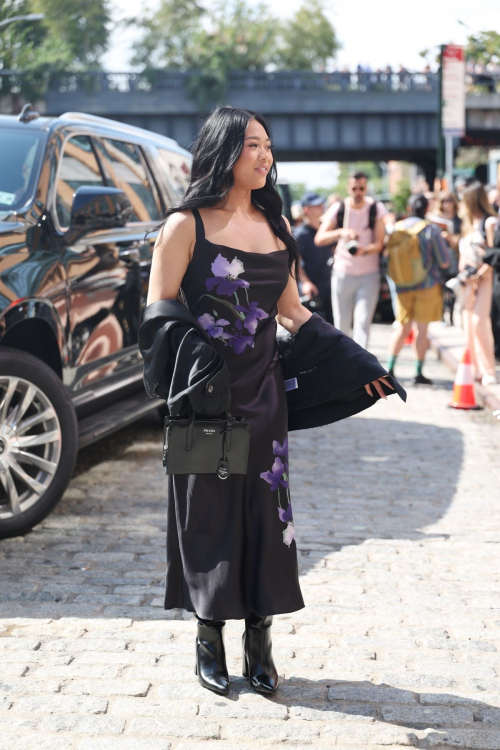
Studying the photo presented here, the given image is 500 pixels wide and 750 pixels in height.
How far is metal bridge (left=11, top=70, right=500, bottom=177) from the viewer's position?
157 feet

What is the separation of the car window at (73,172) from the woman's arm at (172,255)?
258 centimetres

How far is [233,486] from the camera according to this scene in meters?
3.57

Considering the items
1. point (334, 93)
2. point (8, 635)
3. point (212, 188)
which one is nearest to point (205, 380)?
point (212, 188)

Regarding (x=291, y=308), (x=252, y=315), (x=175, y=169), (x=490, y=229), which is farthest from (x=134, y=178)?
(x=490, y=229)

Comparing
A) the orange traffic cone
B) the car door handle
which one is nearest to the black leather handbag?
A: the car door handle

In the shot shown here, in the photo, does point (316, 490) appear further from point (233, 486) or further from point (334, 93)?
point (334, 93)

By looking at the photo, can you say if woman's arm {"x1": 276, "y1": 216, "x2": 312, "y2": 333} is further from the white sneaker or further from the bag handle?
the white sneaker

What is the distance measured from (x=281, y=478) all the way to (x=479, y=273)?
7.41 meters

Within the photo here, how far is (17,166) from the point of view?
610 cm

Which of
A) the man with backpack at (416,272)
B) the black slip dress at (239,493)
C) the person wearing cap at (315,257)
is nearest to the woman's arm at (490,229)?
the man with backpack at (416,272)

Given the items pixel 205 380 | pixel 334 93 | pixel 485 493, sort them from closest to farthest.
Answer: pixel 205 380 → pixel 485 493 → pixel 334 93

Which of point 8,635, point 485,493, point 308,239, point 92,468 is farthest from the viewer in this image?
point 308,239

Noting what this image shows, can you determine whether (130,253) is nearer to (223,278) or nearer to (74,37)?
(223,278)

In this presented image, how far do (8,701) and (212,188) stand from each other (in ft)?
6.07
